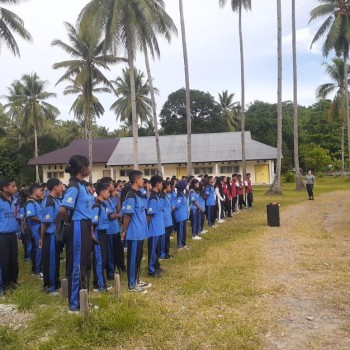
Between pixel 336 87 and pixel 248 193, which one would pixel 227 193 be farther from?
pixel 336 87

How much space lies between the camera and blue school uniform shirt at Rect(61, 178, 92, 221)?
502 cm

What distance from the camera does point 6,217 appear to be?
21.4 ft

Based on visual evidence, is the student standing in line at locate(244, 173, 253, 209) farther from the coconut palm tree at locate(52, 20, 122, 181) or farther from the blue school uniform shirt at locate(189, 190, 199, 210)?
the coconut palm tree at locate(52, 20, 122, 181)

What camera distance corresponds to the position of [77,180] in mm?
5152

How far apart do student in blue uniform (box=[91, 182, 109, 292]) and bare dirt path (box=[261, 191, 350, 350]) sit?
8.26ft

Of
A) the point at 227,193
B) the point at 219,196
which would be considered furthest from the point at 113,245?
the point at 227,193

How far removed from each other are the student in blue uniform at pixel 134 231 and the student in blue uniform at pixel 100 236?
0.44m

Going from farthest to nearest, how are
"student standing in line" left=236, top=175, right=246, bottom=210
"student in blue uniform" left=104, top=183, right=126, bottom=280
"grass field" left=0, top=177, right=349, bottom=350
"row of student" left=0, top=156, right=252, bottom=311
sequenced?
1. "student standing in line" left=236, top=175, right=246, bottom=210
2. "student in blue uniform" left=104, top=183, right=126, bottom=280
3. "row of student" left=0, top=156, right=252, bottom=311
4. "grass field" left=0, top=177, right=349, bottom=350

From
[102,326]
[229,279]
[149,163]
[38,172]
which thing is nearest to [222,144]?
[149,163]

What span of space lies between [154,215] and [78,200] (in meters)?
2.34

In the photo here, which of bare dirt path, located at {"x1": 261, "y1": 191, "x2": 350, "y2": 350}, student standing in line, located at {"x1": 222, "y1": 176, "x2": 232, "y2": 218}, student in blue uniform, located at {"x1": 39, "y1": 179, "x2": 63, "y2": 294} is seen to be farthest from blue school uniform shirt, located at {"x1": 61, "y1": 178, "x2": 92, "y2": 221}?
student standing in line, located at {"x1": 222, "y1": 176, "x2": 232, "y2": 218}

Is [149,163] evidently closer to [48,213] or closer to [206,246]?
[206,246]

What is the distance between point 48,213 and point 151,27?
618 inches

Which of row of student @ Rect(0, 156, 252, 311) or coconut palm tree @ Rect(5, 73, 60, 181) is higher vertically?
coconut palm tree @ Rect(5, 73, 60, 181)
